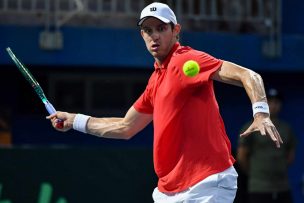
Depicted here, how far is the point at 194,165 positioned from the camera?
5.38 metres

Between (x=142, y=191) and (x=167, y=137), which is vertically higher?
(x=167, y=137)

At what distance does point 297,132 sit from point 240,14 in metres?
1.89

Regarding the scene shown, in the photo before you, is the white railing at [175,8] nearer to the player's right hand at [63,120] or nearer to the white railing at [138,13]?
the white railing at [138,13]

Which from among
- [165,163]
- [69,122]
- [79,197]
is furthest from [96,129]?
[79,197]

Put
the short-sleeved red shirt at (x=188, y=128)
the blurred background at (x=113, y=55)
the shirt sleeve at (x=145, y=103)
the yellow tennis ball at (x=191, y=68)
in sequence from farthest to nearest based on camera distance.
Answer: the blurred background at (x=113, y=55)
the shirt sleeve at (x=145, y=103)
the short-sleeved red shirt at (x=188, y=128)
the yellow tennis ball at (x=191, y=68)

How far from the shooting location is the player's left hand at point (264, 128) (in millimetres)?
4844

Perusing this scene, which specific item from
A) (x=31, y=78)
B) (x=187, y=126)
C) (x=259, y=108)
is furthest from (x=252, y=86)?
(x=31, y=78)

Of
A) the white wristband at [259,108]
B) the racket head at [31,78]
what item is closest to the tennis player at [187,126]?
the white wristband at [259,108]

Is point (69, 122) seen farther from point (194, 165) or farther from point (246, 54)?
point (246, 54)

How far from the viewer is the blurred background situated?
11391mm

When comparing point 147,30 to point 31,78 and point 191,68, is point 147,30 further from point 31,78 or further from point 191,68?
point 31,78

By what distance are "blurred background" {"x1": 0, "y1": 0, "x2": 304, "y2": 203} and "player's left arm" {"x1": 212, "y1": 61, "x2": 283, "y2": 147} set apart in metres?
5.85

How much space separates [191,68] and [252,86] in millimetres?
387

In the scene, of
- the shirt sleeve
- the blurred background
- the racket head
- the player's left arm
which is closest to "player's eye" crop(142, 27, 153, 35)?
the shirt sleeve
